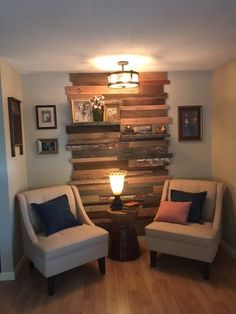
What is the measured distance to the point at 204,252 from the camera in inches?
114

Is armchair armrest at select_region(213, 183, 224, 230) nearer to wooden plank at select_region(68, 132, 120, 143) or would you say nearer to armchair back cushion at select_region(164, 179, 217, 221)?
armchair back cushion at select_region(164, 179, 217, 221)

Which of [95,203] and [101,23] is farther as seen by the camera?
[95,203]

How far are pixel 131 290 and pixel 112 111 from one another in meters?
2.15

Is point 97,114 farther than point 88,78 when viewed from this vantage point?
No

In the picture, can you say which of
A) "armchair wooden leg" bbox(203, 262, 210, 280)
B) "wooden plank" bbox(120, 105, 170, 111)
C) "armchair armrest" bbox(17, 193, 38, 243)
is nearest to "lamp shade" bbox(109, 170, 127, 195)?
"wooden plank" bbox(120, 105, 170, 111)

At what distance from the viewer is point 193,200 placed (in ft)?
A: 11.1

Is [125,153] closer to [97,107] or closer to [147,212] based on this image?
[97,107]

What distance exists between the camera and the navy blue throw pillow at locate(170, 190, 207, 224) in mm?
3318

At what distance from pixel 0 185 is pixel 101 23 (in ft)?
6.20

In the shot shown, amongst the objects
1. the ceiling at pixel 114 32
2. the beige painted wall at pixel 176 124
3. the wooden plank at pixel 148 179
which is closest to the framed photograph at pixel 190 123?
the beige painted wall at pixel 176 124

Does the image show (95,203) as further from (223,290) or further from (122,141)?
(223,290)

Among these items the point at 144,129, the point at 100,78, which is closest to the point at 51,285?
the point at 144,129

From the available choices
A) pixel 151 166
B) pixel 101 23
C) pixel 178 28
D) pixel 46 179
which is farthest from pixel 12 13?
pixel 151 166

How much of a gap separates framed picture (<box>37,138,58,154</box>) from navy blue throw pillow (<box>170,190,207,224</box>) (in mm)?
1626
